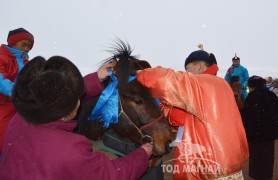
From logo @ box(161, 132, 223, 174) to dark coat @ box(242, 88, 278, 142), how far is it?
3.32 metres

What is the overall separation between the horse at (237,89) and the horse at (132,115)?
6.71m

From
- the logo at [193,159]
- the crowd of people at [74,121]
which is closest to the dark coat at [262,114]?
the crowd of people at [74,121]

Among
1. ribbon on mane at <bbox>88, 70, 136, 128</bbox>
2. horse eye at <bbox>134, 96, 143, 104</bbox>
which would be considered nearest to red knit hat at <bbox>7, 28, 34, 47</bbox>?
ribbon on mane at <bbox>88, 70, 136, 128</bbox>

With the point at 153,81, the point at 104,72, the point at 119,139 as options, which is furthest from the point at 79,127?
the point at 153,81

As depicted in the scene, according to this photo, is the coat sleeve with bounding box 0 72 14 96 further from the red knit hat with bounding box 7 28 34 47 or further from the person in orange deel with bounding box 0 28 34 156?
the red knit hat with bounding box 7 28 34 47

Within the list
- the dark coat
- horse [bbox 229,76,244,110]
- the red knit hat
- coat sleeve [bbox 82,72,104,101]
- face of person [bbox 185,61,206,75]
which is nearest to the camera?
coat sleeve [bbox 82,72,104,101]

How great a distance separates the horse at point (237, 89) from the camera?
871cm

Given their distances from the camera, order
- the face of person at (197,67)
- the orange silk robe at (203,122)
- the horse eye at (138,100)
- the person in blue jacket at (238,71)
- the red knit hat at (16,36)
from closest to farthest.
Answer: the orange silk robe at (203,122), the face of person at (197,67), the horse eye at (138,100), the red knit hat at (16,36), the person in blue jacket at (238,71)

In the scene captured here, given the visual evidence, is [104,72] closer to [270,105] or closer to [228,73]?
[270,105]

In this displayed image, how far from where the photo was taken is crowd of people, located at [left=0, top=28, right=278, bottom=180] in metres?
1.32

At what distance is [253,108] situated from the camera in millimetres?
5027

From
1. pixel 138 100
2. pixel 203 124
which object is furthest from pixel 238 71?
pixel 203 124

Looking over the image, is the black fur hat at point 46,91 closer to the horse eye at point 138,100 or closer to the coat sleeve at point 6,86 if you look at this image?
the horse eye at point 138,100

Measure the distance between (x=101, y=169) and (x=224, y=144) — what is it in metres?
1.15
